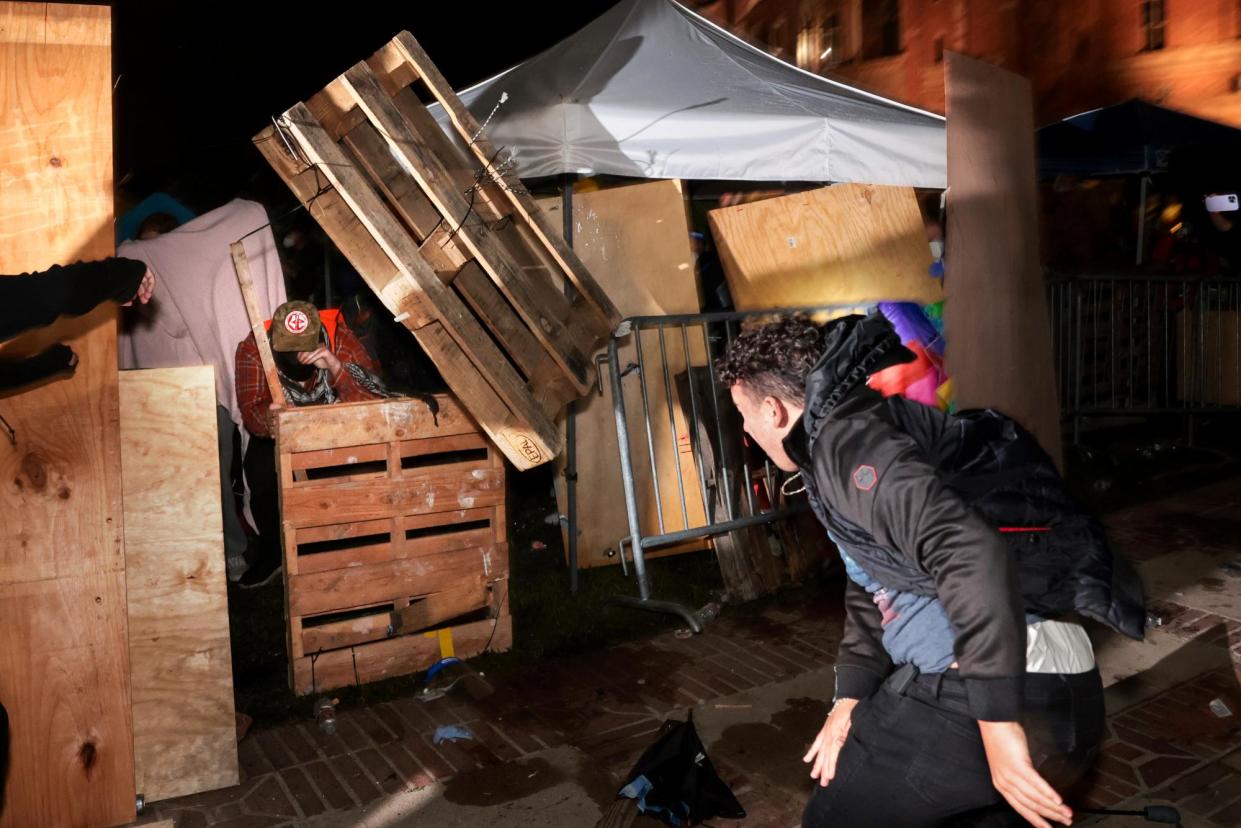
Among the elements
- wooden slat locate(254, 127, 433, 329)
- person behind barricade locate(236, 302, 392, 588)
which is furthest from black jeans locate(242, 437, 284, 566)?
wooden slat locate(254, 127, 433, 329)

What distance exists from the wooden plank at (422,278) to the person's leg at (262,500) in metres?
2.08

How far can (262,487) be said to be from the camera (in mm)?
6129

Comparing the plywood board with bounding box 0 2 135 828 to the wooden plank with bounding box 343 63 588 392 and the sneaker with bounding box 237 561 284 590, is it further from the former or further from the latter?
the sneaker with bounding box 237 561 284 590

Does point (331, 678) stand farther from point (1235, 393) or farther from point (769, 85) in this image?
point (1235, 393)

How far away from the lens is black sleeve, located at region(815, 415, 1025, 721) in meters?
1.97

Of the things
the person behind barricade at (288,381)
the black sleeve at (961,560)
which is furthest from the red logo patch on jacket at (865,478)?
the person behind barricade at (288,381)

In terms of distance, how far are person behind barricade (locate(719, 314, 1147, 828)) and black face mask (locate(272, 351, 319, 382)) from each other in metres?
3.65

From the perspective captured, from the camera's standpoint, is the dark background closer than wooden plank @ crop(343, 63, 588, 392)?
No

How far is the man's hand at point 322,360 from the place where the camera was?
5.44 metres

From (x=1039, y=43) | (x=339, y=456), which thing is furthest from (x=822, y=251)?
(x=1039, y=43)

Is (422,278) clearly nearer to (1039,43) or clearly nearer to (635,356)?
(635,356)

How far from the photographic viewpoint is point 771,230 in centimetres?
680

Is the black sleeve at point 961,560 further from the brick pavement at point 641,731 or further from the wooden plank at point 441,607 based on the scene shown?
the wooden plank at point 441,607

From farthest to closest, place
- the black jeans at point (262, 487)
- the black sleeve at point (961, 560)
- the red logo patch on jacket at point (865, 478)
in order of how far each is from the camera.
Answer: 1. the black jeans at point (262, 487)
2. the red logo patch on jacket at point (865, 478)
3. the black sleeve at point (961, 560)
